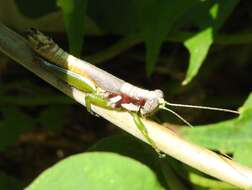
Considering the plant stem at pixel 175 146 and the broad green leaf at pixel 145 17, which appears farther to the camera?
the broad green leaf at pixel 145 17

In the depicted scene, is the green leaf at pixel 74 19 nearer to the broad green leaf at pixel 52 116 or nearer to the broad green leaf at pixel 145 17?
the broad green leaf at pixel 145 17

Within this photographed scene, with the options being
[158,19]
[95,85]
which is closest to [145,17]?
[158,19]

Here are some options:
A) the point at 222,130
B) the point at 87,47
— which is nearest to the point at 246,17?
the point at 87,47

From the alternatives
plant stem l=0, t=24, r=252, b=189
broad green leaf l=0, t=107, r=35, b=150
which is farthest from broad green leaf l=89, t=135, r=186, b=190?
broad green leaf l=0, t=107, r=35, b=150

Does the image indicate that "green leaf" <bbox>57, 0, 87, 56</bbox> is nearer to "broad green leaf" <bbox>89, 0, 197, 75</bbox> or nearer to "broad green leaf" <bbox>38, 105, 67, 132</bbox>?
"broad green leaf" <bbox>89, 0, 197, 75</bbox>

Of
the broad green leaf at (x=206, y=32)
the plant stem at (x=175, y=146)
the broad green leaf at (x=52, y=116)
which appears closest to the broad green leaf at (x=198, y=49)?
the broad green leaf at (x=206, y=32)

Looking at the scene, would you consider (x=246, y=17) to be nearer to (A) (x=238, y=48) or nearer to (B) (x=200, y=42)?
(A) (x=238, y=48)
